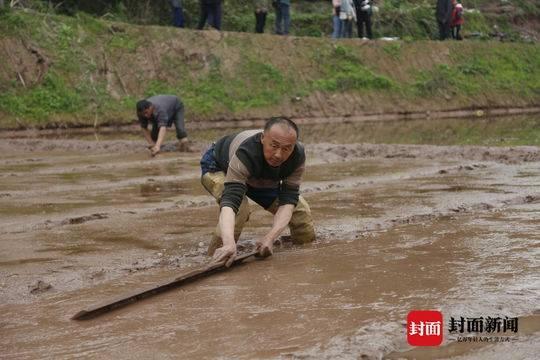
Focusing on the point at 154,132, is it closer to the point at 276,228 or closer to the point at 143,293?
the point at 276,228

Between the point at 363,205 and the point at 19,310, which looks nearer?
the point at 19,310

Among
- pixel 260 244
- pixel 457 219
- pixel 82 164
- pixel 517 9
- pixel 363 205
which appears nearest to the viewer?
pixel 260 244

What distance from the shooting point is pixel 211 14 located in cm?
2378

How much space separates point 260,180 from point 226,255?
89 cm

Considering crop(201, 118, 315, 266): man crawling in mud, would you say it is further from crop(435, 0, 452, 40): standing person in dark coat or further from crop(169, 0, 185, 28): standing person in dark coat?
crop(435, 0, 452, 40): standing person in dark coat

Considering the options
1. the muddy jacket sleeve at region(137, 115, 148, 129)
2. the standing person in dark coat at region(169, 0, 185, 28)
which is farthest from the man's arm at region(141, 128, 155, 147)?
the standing person in dark coat at region(169, 0, 185, 28)

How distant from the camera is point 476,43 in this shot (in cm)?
2994

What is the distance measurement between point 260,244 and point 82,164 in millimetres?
7301

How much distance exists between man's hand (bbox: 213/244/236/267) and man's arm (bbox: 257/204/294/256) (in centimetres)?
40

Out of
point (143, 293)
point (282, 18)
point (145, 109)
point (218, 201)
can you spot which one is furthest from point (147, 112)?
point (282, 18)

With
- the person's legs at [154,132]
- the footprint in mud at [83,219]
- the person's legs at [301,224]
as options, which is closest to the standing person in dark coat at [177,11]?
the person's legs at [154,132]

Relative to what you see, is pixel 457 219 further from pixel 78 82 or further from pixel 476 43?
pixel 476 43

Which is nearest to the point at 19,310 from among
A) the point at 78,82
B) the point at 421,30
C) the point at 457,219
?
the point at 457,219

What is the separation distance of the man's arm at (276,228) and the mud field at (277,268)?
0.35ft
